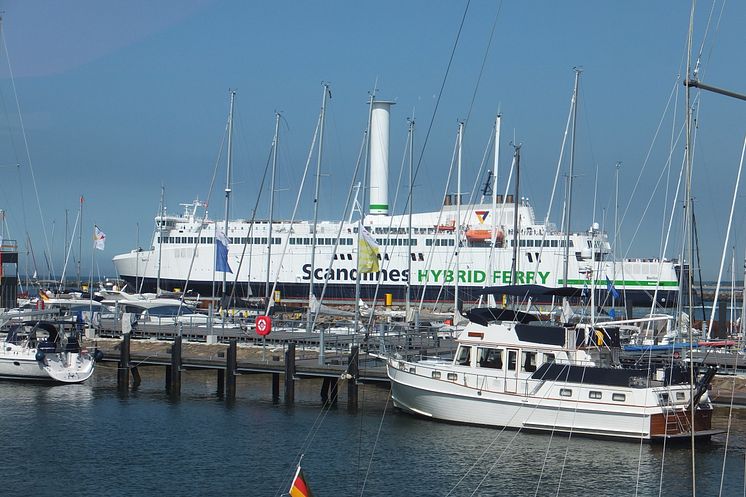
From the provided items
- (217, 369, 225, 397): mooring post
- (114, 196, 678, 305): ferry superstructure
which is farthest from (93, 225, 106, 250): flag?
(217, 369, 225, 397): mooring post

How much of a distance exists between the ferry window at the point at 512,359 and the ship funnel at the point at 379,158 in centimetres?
5384

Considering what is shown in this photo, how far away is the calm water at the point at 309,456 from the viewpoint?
2170cm

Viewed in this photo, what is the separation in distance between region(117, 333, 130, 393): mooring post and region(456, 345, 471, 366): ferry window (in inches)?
510

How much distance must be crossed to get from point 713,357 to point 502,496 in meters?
16.5

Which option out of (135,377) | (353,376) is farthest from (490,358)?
(135,377)

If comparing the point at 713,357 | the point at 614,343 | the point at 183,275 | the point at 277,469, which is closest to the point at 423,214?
the point at 183,275

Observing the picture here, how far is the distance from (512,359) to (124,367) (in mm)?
14971

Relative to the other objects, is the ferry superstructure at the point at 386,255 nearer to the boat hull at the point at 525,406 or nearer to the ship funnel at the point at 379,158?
the ship funnel at the point at 379,158

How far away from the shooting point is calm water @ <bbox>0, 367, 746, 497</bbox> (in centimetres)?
2170

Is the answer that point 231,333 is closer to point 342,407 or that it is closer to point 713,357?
point 342,407

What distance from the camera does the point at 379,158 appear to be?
84562 mm

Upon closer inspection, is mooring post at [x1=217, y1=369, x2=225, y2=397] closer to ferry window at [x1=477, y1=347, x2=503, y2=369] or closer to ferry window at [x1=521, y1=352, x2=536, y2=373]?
ferry window at [x1=477, y1=347, x2=503, y2=369]

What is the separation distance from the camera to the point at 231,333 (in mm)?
42031

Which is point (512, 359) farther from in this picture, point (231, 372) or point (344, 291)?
point (344, 291)
